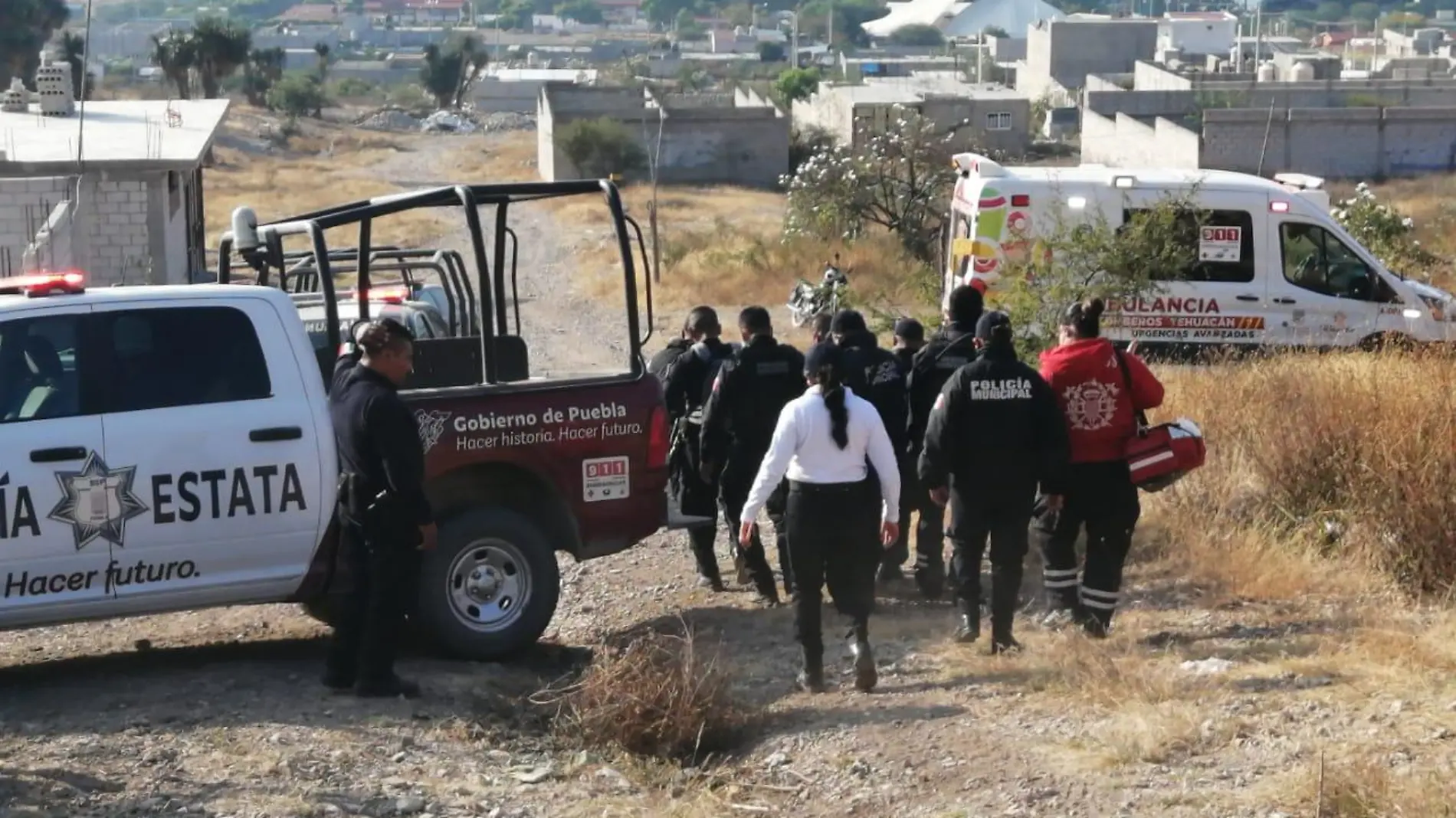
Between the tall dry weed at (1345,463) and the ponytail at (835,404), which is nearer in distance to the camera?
Answer: the ponytail at (835,404)

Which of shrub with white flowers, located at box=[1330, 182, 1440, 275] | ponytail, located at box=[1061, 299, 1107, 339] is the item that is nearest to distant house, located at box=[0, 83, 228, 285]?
ponytail, located at box=[1061, 299, 1107, 339]

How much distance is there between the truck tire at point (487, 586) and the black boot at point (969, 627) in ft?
6.31

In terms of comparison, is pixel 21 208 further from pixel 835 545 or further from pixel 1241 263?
pixel 835 545

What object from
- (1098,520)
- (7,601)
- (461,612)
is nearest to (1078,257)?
(1098,520)

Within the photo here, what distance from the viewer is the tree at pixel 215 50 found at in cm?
8194

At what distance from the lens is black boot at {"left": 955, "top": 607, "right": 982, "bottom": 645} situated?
8328mm

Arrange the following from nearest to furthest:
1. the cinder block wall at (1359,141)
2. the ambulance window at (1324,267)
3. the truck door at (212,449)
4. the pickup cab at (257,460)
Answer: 1. the pickup cab at (257,460)
2. the truck door at (212,449)
3. the ambulance window at (1324,267)
4. the cinder block wall at (1359,141)

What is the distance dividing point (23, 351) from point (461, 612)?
2.18 metres

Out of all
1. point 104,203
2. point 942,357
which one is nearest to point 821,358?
point 942,357

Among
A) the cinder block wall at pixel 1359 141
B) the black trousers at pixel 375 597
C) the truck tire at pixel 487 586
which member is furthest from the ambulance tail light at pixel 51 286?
the cinder block wall at pixel 1359 141

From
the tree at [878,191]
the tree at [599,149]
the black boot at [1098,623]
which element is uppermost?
the tree at [599,149]

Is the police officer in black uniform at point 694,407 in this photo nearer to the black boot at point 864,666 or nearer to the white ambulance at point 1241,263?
the black boot at point 864,666

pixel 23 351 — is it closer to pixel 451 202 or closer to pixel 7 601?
pixel 7 601

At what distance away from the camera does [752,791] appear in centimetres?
659
